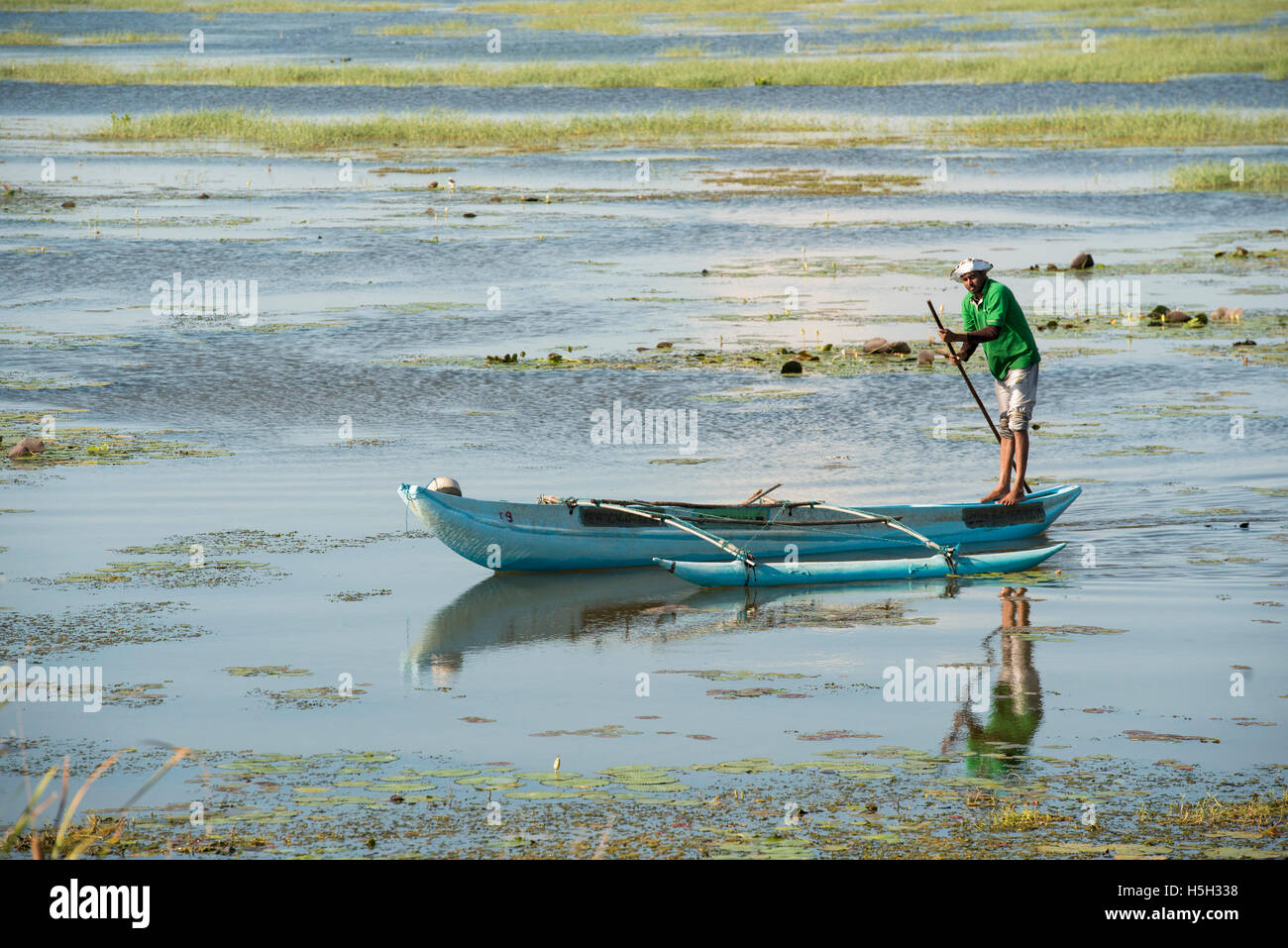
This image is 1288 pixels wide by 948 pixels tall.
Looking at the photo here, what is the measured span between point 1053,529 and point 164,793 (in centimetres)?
774

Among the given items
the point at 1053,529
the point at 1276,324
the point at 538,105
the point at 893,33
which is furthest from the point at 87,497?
the point at 893,33

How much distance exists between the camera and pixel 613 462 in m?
15.5

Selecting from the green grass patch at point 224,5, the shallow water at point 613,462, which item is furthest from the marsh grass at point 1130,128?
the green grass patch at point 224,5

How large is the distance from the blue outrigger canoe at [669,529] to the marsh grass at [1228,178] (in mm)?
23863

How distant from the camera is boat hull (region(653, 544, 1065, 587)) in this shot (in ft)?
38.9

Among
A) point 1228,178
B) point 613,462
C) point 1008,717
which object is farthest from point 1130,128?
point 1008,717

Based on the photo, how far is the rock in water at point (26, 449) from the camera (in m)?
15.2

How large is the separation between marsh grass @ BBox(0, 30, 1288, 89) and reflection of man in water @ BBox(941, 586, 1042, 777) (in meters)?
43.9

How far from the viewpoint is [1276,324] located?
21562mm

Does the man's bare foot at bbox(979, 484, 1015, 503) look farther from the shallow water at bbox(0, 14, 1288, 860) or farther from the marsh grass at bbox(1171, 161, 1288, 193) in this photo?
the marsh grass at bbox(1171, 161, 1288, 193)
